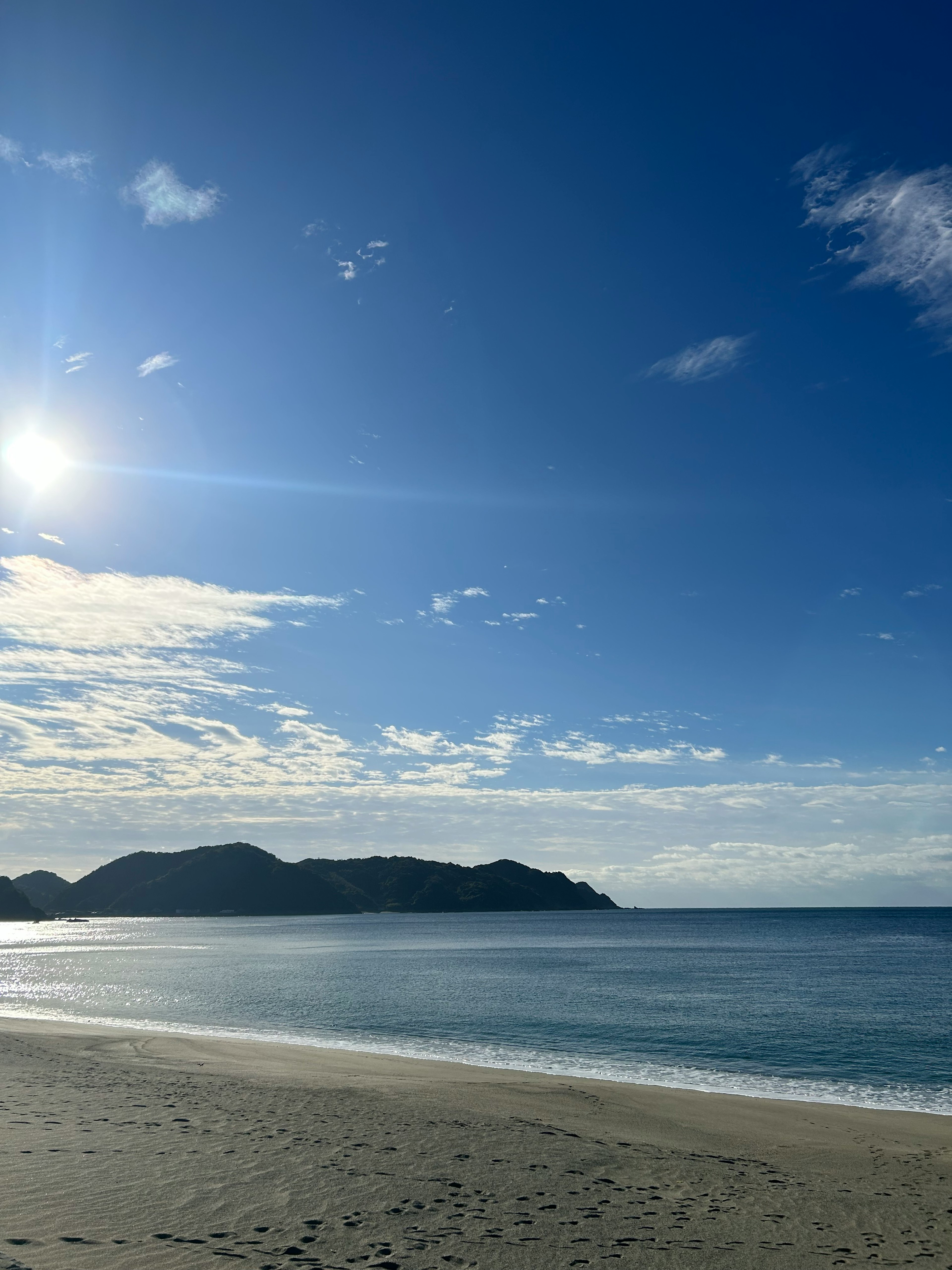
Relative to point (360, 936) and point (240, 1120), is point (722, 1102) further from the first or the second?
point (360, 936)

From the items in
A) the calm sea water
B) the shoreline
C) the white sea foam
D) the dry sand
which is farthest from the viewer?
the calm sea water

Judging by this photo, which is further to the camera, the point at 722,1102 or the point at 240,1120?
the point at 722,1102

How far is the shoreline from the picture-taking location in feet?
80.1

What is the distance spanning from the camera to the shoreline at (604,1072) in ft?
80.1

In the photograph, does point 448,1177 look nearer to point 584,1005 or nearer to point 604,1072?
point 604,1072

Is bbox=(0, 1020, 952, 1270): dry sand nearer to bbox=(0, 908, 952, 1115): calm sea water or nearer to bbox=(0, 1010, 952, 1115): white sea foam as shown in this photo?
bbox=(0, 1010, 952, 1115): white sea foam

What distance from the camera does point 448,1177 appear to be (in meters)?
14.0

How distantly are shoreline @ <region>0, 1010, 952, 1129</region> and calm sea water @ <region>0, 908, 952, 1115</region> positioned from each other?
15cm

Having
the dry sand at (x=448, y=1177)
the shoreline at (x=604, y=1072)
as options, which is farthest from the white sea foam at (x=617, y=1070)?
the dry sand at (x=448, y=1177)

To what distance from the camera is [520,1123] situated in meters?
18.7

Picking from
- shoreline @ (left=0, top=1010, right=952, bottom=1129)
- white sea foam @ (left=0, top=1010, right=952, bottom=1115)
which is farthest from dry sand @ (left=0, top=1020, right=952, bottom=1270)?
white sea foam @ (left=0, top=1010, right=952, bottom=1115)

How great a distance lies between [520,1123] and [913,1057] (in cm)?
2162

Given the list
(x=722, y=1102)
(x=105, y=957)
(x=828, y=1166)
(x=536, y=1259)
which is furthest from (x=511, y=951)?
(x=536, y=1259)

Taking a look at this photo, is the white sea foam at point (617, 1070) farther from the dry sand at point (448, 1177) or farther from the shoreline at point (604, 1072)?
the dry sand at point (448, 1177)
